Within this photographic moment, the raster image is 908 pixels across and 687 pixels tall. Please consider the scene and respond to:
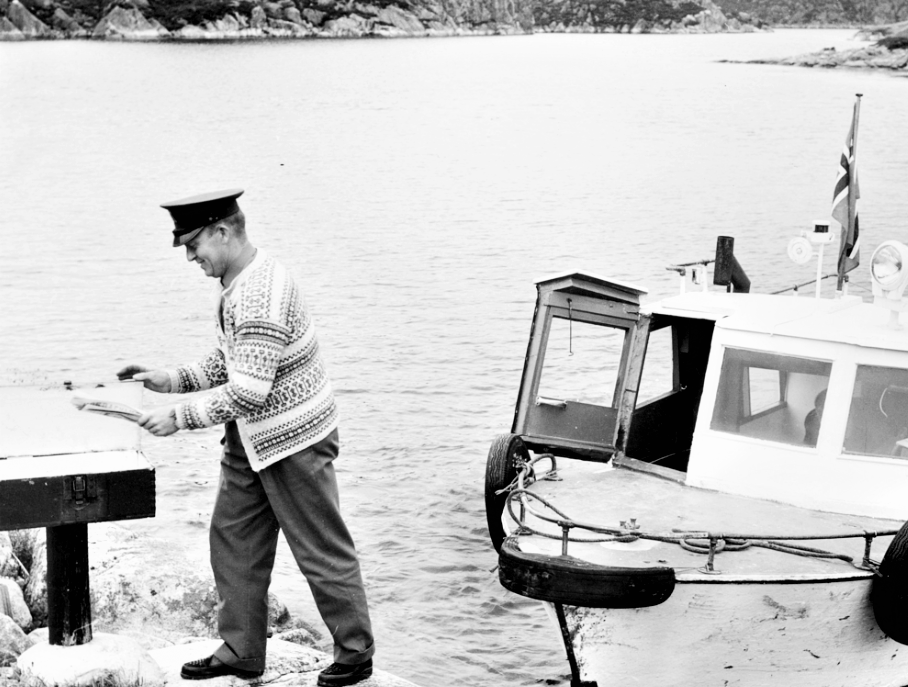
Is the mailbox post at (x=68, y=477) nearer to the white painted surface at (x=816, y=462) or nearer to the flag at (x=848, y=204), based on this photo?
the white painted surface at (x=816, y=462)

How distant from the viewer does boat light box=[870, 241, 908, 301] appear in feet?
30.0

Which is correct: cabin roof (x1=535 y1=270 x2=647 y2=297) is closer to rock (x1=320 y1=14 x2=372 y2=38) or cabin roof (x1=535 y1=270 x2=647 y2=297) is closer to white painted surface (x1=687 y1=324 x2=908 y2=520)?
white painted surface (x1=687 y1=324 x2=908 y2=520)

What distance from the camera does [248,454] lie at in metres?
5.57

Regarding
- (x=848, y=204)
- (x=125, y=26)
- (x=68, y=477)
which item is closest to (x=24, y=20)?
(x=125, y=26)

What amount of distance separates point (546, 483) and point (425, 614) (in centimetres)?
275

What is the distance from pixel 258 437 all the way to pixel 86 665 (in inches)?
55.0

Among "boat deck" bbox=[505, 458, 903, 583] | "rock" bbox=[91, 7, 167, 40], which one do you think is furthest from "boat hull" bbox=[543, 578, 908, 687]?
"rock" bbox=[91, 7, 167, 40]

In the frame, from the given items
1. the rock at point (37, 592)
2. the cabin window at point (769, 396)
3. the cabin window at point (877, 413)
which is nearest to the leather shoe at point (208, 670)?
the rock at point (37, 592)

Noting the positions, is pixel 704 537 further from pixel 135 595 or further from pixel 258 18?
pixel 258 18

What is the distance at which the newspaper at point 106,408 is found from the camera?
539cm

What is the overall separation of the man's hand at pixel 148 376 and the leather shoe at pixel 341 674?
5.21 ft

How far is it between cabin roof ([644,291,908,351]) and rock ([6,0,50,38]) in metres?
181

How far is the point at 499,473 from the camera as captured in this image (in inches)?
372

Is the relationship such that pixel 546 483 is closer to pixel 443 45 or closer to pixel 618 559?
pixel 618 559
